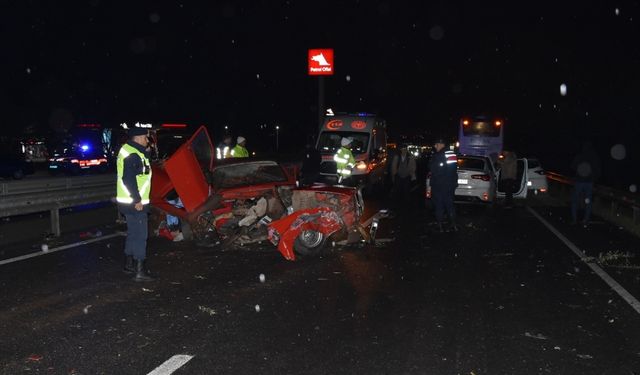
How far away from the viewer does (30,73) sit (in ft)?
165

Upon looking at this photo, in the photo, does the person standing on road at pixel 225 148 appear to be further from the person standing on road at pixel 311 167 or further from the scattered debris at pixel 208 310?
the scattered debris at pixel 208 310

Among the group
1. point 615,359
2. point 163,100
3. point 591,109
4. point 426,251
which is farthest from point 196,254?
point 163,100

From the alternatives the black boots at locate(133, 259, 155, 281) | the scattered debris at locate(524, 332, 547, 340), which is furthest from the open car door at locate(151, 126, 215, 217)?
the scattered debris at locate(524, 332, 547, 340)

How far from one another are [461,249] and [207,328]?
5.44 m

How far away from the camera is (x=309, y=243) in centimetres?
890

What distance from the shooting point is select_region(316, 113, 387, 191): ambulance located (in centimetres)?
1942

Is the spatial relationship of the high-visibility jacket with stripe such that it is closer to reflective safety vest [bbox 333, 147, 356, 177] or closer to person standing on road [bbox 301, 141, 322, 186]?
person standing on road [bbox 301, 141, 322, 186]

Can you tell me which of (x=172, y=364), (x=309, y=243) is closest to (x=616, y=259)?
(x=309, y=243)

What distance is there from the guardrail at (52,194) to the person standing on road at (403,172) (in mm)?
8527

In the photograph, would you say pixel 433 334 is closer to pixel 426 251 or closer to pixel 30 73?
pixel 426 251

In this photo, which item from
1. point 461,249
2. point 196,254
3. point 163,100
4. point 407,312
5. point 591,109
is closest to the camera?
point 407,312

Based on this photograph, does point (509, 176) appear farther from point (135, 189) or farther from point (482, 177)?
point (135, 189)

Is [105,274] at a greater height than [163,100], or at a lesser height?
lesser

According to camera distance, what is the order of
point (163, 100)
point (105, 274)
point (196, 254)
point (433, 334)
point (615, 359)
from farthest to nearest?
point (163, 100) → point (196, 254) → point (105, 274) → point (433, 334) → point (615, 359)
